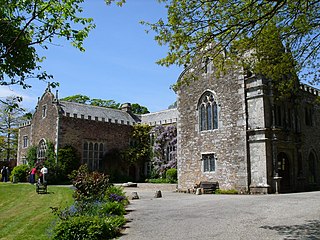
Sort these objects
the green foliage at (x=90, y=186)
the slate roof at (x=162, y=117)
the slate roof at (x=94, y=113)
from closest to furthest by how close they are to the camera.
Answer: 1. the green foliage at (x=90, y=186)
2. the slate roof at (x=94, y=113)
3. the slate roof at (x=162, y=117)

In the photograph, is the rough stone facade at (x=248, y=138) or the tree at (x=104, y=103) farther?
the tree at (x=104, y=103)

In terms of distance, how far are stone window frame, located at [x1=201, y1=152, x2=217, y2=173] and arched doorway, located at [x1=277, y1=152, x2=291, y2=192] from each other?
3782mm

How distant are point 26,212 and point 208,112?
12.7 m

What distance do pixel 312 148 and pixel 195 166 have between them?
856 cm

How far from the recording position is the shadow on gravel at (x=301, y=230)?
7282 mm

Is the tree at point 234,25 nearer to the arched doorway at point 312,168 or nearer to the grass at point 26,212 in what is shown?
the grass at point 26,212

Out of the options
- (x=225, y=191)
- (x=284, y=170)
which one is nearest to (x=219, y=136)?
(x=225, y=191)

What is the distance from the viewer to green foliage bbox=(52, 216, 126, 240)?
25.5 ft

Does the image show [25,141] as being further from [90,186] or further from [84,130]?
[90,186]

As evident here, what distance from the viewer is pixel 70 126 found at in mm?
29703

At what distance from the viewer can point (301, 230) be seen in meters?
7.91

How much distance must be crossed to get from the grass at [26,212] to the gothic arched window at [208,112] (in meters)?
9.85

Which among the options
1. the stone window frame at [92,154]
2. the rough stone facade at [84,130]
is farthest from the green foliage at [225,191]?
the stone window frame at [92,154]

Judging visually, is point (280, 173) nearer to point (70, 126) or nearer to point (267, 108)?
point (267, 108)
